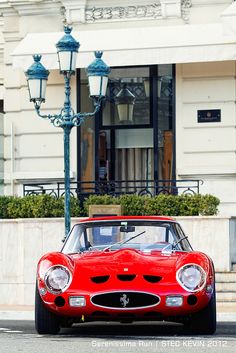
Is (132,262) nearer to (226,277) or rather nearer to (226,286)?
(226,286)

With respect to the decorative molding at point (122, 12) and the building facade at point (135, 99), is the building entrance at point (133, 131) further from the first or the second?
the decorative molding at point (122, 12)

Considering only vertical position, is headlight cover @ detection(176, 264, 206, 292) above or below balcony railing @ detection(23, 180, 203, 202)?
below

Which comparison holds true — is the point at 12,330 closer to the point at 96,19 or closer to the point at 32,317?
the point at 32,317

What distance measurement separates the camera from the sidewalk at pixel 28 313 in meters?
16.9

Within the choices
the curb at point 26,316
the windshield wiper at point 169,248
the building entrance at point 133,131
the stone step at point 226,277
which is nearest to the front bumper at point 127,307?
the windshield wiper at point 169,248

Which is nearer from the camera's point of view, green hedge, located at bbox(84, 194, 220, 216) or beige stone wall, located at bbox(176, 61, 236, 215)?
green hedge, located at bbox(84, 194, 220, 216)

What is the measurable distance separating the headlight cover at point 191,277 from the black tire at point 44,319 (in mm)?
1436

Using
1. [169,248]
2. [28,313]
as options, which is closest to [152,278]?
[169,248]

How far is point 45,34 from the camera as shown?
2483 cm

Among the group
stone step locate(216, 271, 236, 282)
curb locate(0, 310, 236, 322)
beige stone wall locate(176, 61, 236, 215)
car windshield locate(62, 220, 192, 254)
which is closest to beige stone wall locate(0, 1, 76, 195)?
beige stone wall locate(176, 61, 236, 215)

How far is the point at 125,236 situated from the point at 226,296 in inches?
241

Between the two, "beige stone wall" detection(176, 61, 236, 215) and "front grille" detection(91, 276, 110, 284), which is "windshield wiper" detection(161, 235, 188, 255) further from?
"beige stone wall" detection(176, 61, 236, 215)

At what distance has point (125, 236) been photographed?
14.2 meters

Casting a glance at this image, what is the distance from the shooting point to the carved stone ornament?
80.1ft
